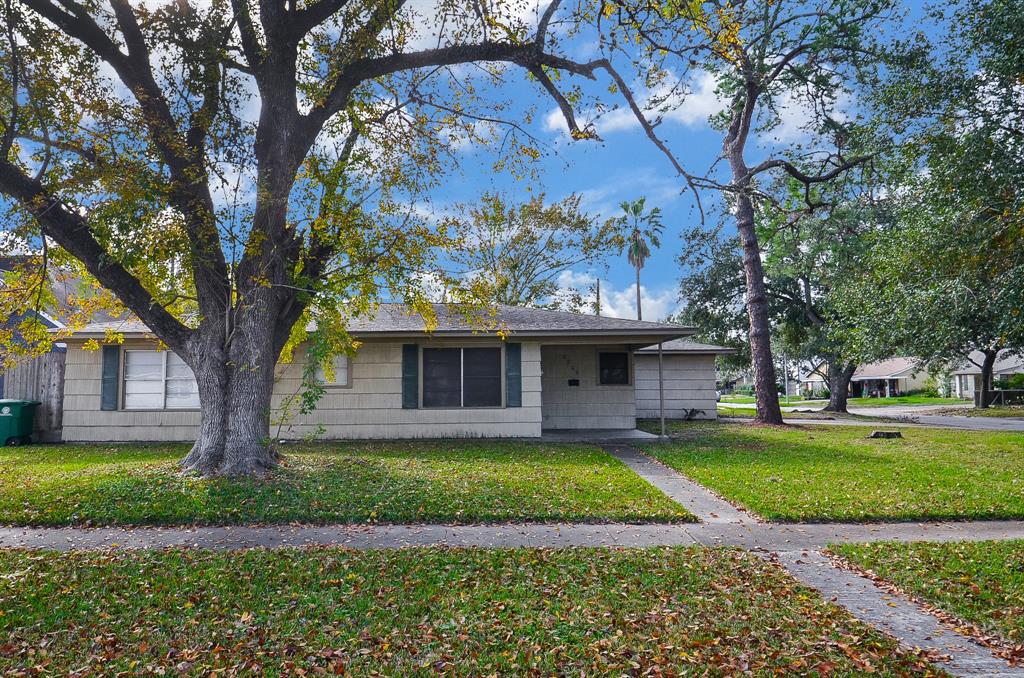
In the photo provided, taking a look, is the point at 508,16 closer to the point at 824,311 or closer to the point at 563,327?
the point at 563,327

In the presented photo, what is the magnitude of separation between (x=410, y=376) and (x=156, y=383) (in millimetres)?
5830

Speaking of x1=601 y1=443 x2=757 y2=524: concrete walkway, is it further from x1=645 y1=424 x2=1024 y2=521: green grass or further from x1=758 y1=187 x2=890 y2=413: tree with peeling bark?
x1=758 y1=187 x2=890 y2=413: tree with peeling bark

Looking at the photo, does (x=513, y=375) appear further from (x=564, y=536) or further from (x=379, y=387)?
(x=564, y=536)

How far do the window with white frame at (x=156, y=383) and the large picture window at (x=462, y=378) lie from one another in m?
5.34

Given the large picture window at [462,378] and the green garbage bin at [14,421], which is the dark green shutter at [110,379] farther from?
the large picture window at [462,378]

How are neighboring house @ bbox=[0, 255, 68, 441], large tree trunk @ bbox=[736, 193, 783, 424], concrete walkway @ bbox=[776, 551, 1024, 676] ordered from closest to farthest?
concrete walkway @ bbox=[776, 551, 1024, 676]
neighboring house @ bbox=[0, 255, 68, 441]
large tree trunk @ bbox=[736, 193, 783, 424]

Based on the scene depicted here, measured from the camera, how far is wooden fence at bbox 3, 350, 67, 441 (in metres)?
14.1

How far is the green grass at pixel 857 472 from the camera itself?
706 centimetres

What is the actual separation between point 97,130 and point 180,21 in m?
2.12

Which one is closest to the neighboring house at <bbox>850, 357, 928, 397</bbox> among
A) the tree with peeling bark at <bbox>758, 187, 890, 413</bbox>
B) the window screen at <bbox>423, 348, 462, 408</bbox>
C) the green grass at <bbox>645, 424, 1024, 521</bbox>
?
the tree with peeling bark at <bbox>758, 187, 890, 413</bbox>

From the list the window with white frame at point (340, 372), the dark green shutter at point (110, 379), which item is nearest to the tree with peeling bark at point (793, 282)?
the window with white frame at point (340, 372)

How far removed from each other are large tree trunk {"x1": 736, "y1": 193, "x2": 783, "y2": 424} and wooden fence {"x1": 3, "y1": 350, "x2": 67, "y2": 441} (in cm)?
1873

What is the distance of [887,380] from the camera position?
58.9 m

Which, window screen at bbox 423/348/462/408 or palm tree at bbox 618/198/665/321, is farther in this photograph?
palm tree at bbox 618/198/665/321
